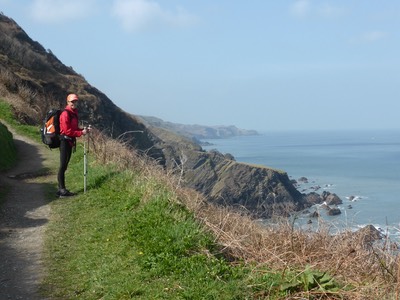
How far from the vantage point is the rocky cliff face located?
25031mm

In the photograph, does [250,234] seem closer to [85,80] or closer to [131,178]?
[131,178]

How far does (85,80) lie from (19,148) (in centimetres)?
3212

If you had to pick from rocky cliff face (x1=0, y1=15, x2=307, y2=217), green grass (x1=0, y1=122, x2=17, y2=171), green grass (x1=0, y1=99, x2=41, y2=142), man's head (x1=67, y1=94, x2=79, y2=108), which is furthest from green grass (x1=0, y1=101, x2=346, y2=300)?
green grass (x1=0, y1=99, x2=41, y2=142)

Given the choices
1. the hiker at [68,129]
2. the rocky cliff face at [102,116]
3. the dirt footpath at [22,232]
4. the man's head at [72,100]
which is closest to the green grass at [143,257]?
the dirt footpath at [22,232]

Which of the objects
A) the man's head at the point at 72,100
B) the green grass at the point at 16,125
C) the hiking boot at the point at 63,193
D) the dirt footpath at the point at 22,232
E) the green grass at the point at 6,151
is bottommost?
the dirt footpath at the point at 22,232

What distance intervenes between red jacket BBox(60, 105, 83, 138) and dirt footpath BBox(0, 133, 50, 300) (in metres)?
1.51

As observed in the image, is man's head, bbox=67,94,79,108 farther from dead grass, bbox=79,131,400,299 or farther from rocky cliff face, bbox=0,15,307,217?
rocky cliff face, bbox=0,15,307,217

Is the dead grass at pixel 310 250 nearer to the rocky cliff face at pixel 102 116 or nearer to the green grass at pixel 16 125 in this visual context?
the rocky cliff face at pixel 102 116

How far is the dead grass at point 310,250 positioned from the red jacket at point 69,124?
8.97ft

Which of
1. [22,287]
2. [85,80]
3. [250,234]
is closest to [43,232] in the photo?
[22,287]

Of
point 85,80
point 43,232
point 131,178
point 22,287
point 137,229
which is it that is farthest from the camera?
point 85,80

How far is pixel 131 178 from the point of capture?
11641mm

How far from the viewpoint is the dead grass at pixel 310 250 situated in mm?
6047

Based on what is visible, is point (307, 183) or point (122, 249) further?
point (307, 183)
